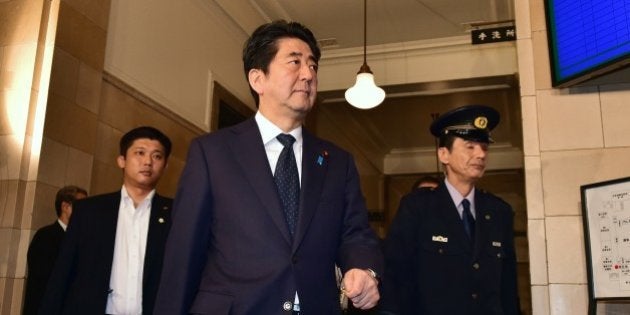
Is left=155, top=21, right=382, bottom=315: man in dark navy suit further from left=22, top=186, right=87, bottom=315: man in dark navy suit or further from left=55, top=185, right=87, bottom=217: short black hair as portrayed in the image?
left=55, top=185, right=87, bottom=217: short black hair

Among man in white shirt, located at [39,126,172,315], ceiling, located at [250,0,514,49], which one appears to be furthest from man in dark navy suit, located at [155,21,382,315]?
ceiling, located at [250,0,514,49]

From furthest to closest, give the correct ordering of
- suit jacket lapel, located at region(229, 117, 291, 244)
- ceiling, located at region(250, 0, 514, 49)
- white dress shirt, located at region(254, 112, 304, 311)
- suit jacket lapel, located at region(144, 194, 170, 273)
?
ceiling, located at region(250, 0, 514, 49)
suit jacket lapel, located at region(144, 194, 170, 273)
white dress shirt, located at region(254, 112, 304, 311)
suit jacket lapel, located at region(229, 117, 291, 244)

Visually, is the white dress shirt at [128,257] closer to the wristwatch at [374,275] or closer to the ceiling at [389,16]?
the wristwatch at [374,275]

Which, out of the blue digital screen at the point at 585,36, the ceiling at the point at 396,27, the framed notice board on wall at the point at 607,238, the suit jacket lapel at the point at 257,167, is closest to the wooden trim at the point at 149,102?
the ceiling at the point at 396,27

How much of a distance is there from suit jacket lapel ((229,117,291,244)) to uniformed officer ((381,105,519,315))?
971mm

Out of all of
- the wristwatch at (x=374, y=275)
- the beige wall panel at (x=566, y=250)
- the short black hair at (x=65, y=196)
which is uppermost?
the short black hair at (x=65, y=196)

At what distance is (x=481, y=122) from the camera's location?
2703 millimetres

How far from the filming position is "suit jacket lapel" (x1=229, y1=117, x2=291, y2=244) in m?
1.59

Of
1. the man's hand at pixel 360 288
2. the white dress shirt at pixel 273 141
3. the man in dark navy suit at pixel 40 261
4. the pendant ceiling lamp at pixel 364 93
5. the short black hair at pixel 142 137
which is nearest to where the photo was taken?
the man's hand at pixel 360 288

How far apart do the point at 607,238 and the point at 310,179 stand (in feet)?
5.33

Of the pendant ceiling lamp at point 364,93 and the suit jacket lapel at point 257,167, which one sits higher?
the pendant ceiling lamp at point 364,93

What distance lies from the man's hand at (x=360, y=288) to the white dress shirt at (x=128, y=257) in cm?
149

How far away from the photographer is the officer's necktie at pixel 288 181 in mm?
1634

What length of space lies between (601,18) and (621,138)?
60cm
